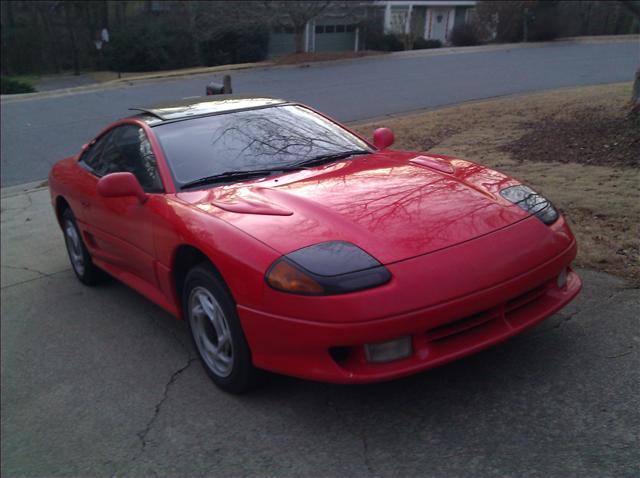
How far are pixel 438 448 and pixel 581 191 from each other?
3.82 m

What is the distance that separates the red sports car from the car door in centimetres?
2

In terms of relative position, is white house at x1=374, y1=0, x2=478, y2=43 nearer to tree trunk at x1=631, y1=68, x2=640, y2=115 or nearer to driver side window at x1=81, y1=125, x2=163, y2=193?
tree trunk at x1=631, y1=68, x2=640, y2=115

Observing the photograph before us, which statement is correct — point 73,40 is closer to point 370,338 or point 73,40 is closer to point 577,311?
point 577,311

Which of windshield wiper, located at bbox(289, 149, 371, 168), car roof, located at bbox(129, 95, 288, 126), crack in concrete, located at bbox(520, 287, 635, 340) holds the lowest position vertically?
crack in concrete, located at bbox(520, 287, 635, 340)

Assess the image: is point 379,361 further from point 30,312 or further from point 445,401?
point 30,312

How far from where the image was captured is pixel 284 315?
2.84m

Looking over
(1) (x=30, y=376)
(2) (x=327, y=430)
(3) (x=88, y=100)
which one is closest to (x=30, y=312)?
(1) (x=30, y=376)

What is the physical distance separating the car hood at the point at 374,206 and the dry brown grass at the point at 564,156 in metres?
1.43

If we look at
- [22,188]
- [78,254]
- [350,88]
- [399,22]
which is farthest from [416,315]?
[399,22]

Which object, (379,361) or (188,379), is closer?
(379,361)

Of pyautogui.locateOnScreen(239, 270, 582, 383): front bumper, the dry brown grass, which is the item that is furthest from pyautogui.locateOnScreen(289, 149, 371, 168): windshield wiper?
the dry brown grass

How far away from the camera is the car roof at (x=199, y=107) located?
4.50 meters

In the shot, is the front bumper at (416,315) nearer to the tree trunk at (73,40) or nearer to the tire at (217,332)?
the tire at (217,332)

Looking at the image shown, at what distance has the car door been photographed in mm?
3998
